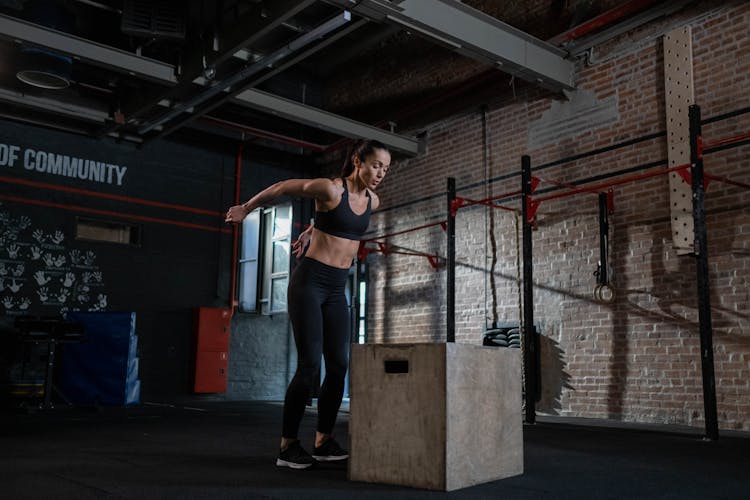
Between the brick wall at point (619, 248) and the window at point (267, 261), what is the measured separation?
2.09 m

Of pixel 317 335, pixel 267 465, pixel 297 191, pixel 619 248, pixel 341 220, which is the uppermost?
pixel 619 248

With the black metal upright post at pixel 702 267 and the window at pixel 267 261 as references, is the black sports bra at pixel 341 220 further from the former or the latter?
the window at pixel 267 261

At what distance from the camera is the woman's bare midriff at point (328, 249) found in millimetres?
2811

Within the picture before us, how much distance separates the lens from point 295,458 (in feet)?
8.96

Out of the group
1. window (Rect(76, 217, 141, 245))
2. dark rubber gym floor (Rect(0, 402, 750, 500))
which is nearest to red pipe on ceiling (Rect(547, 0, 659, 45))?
dark rubber gym floor (Rect(0, 402, 750, 500))

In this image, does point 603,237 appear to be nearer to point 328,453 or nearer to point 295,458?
point 328,453

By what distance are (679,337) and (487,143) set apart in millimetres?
2961

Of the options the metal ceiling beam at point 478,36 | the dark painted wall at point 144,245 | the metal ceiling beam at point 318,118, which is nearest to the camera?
the metal ceiling beam at point 478,36

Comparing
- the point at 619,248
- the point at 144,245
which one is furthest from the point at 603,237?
the point at 144,245

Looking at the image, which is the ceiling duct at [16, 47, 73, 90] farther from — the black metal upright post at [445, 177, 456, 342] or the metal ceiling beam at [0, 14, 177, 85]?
the black metal upright post at [445, 177, 456, 342]

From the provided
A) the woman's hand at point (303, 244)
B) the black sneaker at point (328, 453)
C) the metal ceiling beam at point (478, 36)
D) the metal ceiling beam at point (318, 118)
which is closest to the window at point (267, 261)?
the metal ceiling beam at point (318, 118)

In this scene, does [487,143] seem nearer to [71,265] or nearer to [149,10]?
[149,10]

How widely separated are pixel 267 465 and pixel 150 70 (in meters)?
4.80

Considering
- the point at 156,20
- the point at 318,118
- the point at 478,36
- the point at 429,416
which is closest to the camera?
the point at 429,416
